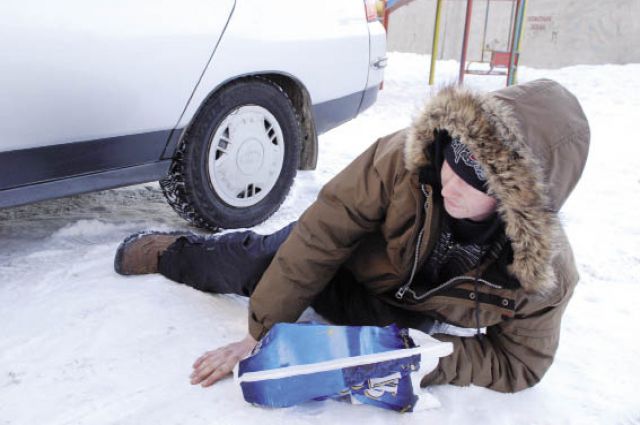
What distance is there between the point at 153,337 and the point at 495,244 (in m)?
1.04

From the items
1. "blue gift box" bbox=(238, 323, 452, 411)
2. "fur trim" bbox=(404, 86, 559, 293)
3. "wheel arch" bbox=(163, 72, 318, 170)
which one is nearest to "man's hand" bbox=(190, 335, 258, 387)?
"blue gift box" bbox=(238, 323, 452, 411)

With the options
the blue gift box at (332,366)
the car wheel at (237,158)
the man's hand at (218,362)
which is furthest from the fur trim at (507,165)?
the car wheel at (237,158)

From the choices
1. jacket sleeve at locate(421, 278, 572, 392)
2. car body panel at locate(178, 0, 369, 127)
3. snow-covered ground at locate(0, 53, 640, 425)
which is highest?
car body panel at locate(178, 0, 369, 127)

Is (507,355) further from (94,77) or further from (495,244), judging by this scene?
(94,77)

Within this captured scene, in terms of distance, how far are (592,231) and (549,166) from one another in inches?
78.5

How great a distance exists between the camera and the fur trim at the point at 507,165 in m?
Answer: 1.26

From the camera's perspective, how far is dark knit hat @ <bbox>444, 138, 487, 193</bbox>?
52.9 inches

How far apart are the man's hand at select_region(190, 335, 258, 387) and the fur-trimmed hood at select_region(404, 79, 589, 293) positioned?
0.77 metres

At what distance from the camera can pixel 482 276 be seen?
5.09ft

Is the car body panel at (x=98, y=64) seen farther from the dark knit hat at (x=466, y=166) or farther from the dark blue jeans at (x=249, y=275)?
the dark knit hat at (x=466, y=166)

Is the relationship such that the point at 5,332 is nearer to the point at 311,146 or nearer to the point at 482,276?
the point at 482,276

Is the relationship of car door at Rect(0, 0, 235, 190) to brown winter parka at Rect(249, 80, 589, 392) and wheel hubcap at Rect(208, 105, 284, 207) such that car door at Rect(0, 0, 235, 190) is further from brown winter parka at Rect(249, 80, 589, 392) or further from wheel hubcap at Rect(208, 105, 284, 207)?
brown winter parka at Rect(249, 80, 589, 392)

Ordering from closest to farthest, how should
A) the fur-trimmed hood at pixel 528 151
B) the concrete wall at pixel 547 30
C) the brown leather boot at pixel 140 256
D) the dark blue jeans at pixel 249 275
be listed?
the fur-trimmed hood at pixel 528 151
the dark blue jeans at pixel 249 275
the brown leather boot at pixel 140 256
the concrete wall at pixel 547 30

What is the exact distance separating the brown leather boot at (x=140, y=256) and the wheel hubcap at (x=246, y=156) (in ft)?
1.49
